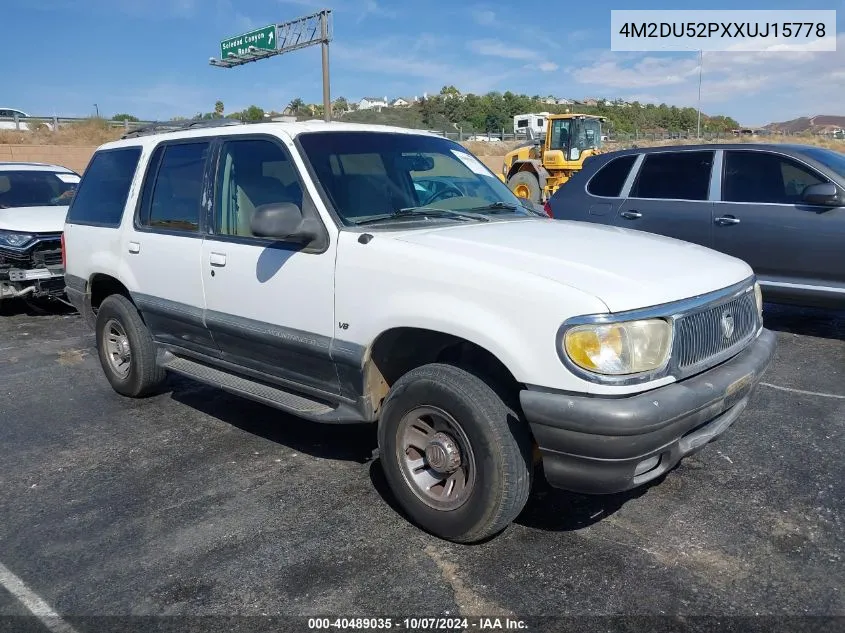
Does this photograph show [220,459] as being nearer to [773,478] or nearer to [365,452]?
[365,452]

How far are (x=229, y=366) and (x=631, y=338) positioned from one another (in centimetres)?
259

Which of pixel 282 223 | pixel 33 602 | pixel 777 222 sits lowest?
pixel 33 602

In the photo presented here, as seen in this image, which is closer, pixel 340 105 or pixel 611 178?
pixel 611 178

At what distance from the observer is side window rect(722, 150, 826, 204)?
21.8 ft

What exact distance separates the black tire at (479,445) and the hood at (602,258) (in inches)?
21.8

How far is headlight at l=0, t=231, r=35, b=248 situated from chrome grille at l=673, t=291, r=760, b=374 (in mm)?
7694

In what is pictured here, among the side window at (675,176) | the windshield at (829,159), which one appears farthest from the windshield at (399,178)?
the windshield at (829,159)

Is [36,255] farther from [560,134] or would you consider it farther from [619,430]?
[560,134]

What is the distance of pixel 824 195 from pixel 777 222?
0.46 metres

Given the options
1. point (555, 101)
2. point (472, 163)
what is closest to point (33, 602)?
point (472, 163)

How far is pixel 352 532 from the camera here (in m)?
3.41

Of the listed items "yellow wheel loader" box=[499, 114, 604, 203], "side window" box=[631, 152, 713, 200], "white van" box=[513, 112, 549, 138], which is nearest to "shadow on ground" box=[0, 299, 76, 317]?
"side window" box=[631, 152, 713, 200]

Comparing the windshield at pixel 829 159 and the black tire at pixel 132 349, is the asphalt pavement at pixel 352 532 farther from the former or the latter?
the windshield at pixel 829 159

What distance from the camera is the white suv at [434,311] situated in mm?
2814
